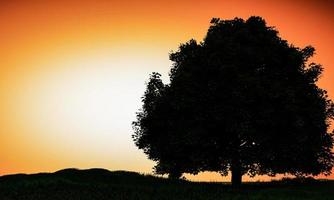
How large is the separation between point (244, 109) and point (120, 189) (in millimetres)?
15023

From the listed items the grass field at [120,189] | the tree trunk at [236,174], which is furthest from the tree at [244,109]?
the grass field at [120,189]

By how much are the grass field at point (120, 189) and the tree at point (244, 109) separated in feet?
10.5

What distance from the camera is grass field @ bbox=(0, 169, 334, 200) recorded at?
36.5 metres

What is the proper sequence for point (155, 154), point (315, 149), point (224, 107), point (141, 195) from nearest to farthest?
1. point (141, 195)
2. point (224, 107)
3. point (315, 149)
4. point (155, 154)

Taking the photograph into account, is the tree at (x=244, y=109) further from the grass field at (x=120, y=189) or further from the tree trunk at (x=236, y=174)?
the grass field at (x=120, y=189)

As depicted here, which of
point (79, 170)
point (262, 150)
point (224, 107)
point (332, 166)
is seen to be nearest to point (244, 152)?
point (262, 150)

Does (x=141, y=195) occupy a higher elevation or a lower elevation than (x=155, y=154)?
lower

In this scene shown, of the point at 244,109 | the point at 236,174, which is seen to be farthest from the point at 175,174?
the point at 244,109

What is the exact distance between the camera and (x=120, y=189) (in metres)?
39.6

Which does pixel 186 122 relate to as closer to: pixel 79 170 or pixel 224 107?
pixel 224 107

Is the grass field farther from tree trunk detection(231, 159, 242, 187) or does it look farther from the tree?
the tree

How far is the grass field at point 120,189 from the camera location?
3647 cm

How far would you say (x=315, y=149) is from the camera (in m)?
50.7

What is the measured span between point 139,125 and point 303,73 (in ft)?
64.6
